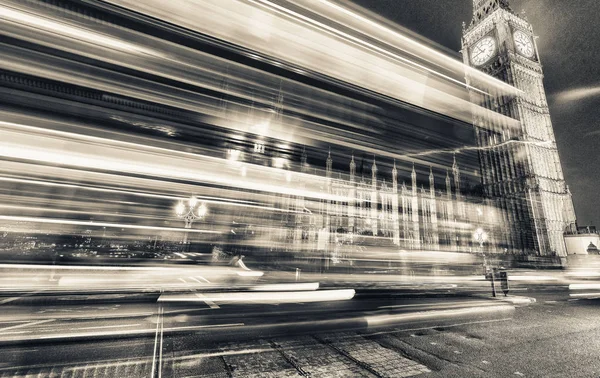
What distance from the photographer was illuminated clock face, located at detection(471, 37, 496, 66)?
42125 mm

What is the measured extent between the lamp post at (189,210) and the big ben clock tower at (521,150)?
4020 cm

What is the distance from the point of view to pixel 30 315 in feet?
17.8

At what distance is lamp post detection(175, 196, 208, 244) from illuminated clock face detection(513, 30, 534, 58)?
2121 inches

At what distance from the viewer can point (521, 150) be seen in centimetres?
3800

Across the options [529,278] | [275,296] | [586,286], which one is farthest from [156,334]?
[529,278]

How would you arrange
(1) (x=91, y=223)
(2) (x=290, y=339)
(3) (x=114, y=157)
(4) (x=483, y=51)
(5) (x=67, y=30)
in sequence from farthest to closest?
(4) (x=483, y=51) → (1) (x=91, y=223) → (3) (x=114, y=157) → (2) (x=290, y=339) → (5) (x=67, y=30)

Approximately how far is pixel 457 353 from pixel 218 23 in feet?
20.3

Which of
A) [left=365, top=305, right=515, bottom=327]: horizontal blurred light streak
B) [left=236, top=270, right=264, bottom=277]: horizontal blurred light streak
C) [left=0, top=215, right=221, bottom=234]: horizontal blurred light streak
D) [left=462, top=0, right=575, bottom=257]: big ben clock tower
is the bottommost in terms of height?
[left=365, top=305, right=515, bottom=327]: horizontal blurred light streak

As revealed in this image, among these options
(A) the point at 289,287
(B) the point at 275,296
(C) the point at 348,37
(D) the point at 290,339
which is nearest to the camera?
(D) the point at 290,339

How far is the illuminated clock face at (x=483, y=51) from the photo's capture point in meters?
42.1

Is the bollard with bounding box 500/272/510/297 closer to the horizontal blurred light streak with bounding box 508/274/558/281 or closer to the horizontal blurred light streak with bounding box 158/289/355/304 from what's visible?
the horizontal blurred light streak with bounding box 508/274/558/281

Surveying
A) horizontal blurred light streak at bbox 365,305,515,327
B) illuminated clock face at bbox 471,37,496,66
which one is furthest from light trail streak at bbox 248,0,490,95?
illuminated clock face at bbox 471,37,496,66

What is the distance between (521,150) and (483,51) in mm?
18068

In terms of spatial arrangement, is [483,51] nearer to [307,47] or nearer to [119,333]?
[307,47]
